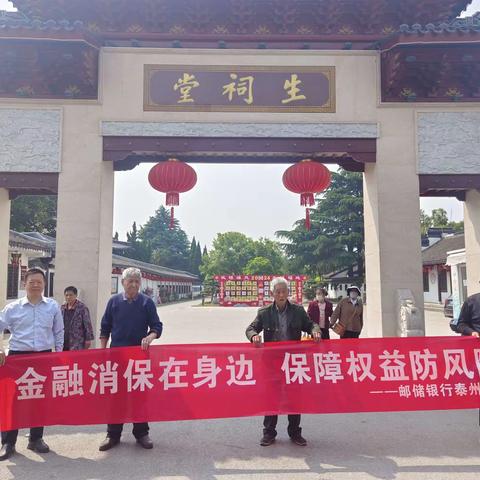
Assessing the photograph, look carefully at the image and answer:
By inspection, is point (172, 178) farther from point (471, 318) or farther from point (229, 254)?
point (229, 254)

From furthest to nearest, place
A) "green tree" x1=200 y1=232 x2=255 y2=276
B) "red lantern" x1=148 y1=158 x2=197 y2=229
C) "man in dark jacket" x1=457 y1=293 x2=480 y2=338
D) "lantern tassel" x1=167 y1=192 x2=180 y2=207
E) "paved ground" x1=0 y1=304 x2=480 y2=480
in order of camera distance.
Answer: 1. "green tree" x1=200 y1=232 x2=255 y2=276
2. "lantern tassel" x1=167 y1=192 x2=180 y2=207
3. "red lantern" x1=148 y1=158 x2=197 y2=229
4. "man in dark jacket" x1=457 y1=293 x2=480 y2=338
5. "paved ground" x1=0 y1=304 x2=480 y2=480

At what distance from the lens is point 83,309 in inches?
197

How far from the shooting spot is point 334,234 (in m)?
30.4

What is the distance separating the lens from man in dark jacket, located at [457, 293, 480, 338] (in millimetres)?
4086

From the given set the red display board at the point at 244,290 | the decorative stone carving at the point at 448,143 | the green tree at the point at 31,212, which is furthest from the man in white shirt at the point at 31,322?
the red display board at the point at 244,290

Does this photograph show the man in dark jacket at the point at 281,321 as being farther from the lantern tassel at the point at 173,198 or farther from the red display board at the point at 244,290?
the red display board at the point at 244,290

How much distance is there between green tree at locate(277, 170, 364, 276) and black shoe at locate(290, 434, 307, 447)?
2616 cm

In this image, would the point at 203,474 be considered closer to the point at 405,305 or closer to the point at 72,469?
the point at 72,469

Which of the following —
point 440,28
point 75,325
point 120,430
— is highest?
point 440,28

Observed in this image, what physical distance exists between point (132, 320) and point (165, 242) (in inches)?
2404

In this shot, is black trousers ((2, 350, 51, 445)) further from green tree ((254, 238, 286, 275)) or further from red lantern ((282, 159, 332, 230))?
green tree ((254, 238, 286, 275))

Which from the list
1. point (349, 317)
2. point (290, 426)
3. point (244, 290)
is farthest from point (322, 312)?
point (244, 290)

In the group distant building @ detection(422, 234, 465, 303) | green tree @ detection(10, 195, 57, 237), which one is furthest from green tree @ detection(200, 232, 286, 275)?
green tree @ detection(10, 195, 57, 237)

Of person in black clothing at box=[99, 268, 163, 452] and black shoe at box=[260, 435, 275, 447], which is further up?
person in black clothing at box=[99, 268, 163, 452]
